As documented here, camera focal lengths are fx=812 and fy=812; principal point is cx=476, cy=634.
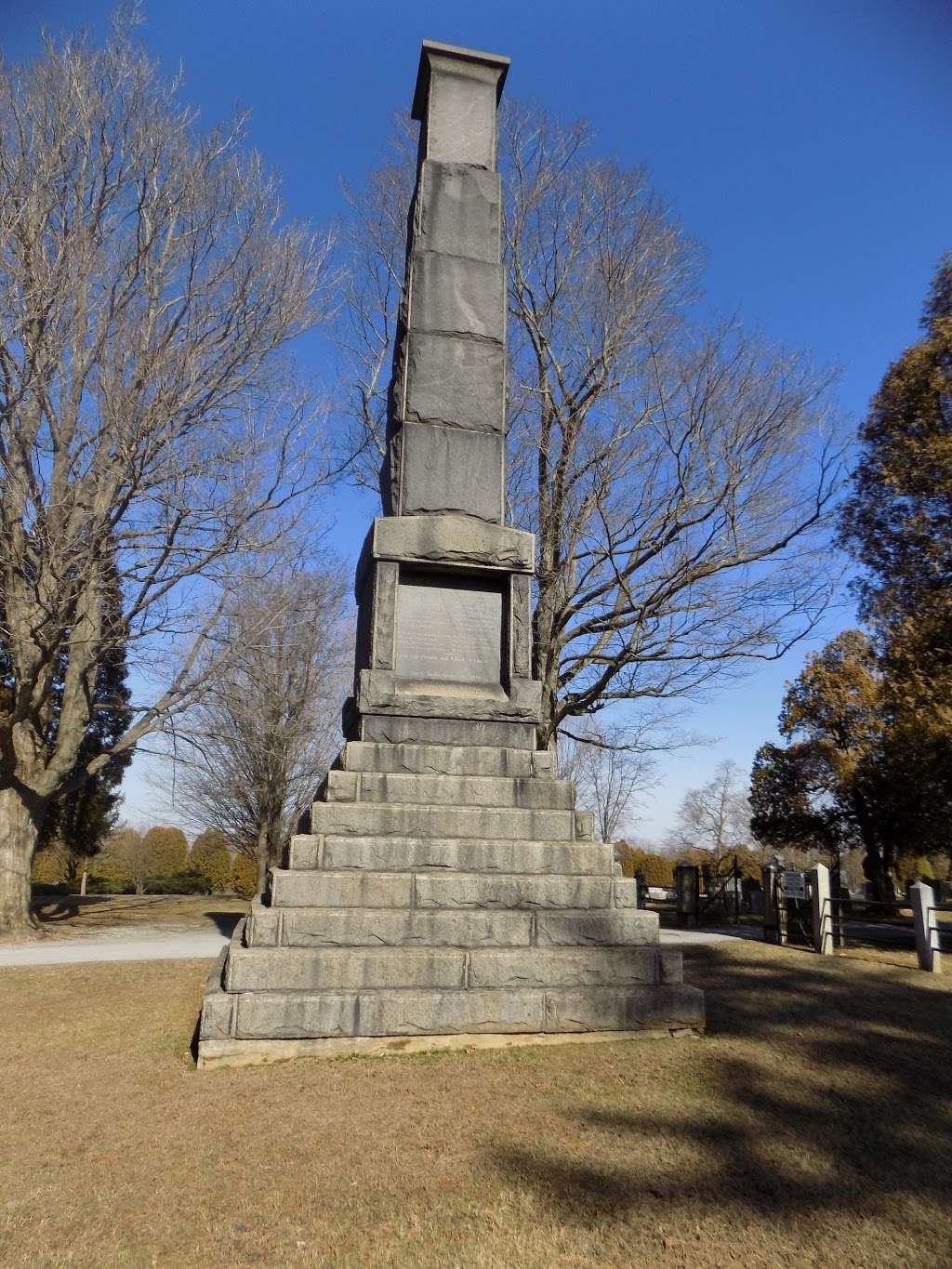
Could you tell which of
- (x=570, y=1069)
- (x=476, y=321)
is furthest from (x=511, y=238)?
(x=570, y=1069)

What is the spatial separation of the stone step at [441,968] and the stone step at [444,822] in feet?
2.86

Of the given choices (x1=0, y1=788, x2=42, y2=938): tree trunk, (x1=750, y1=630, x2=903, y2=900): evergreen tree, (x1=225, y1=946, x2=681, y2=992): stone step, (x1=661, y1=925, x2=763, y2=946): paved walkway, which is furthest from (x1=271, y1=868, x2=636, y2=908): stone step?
(x1=750, y1=630, x2=903, y2=900): evergreen tree

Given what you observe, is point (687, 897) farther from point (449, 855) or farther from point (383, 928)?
point (383, 928)

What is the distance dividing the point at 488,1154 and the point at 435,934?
184 centimetres

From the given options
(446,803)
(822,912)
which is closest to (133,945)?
(446,803)

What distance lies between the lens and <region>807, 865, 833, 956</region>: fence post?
10977 millimetres

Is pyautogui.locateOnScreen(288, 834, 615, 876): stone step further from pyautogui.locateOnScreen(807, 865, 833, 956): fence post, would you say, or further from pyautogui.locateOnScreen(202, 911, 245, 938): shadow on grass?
pyautogui.locateOnScreen(202, 911, 245, 938): shadow on grass

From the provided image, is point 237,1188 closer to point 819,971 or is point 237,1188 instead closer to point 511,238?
point 819,971

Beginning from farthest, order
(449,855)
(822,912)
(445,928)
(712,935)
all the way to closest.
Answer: (712,935), (822,912), (449,855), (445,928)

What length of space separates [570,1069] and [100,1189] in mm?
2495

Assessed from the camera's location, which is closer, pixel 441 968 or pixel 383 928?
pixel 441 968

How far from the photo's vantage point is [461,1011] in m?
5.01

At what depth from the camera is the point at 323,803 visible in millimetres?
5809

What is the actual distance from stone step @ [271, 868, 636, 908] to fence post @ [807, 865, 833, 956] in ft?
21.6
